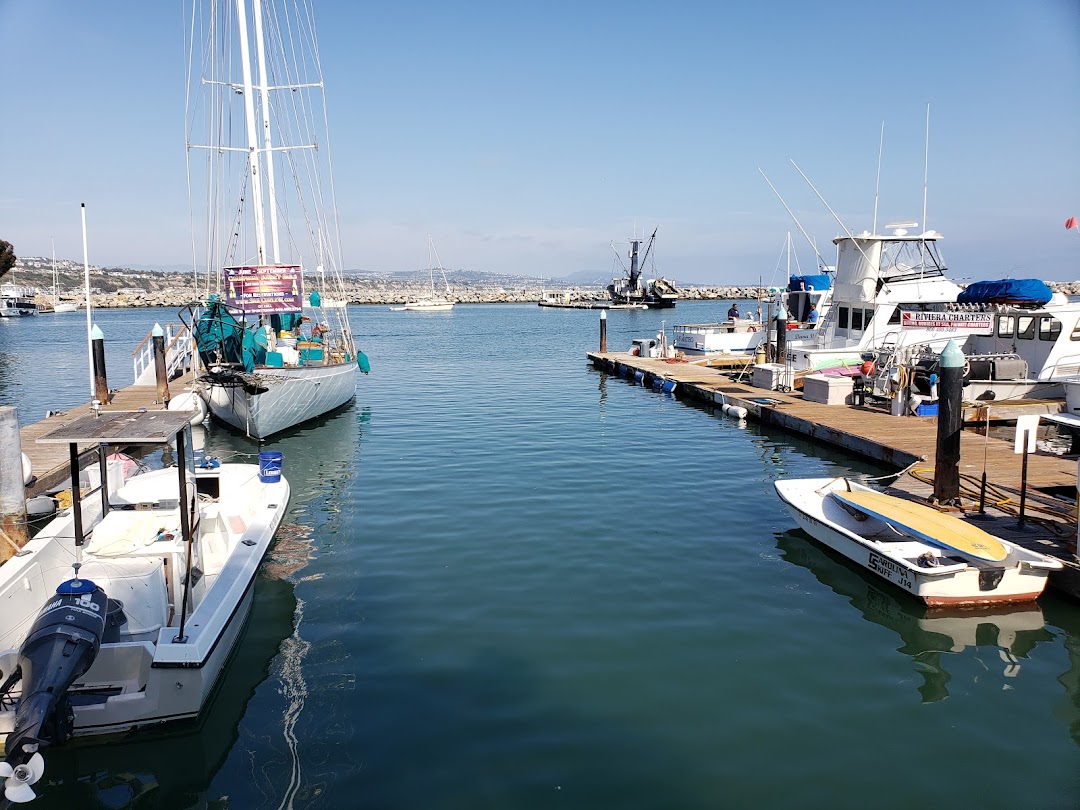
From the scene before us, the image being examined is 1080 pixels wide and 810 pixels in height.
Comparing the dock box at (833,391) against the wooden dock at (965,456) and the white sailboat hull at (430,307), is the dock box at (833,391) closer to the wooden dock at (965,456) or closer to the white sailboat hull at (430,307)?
the wooden dock at (965,456)

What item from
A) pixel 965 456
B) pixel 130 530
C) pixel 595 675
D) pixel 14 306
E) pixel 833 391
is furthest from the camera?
pixel 14 306

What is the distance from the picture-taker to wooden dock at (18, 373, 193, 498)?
511 inches

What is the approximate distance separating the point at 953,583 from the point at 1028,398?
1206 cm

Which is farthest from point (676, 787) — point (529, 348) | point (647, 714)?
point (529, 348)

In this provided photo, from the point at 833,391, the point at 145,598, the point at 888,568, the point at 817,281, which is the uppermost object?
the point at 817,281

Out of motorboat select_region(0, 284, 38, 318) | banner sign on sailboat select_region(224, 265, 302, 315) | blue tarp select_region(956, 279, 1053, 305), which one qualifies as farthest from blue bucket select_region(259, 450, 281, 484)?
motorboat select_region(0, 284, 38, 318)

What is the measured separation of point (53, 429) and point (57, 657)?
41.3ft

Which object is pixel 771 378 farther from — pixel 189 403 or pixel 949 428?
pixel 189 403

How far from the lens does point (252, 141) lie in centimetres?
2522

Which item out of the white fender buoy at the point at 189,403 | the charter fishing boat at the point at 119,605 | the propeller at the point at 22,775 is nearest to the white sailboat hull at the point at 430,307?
the white fender buoy at the point at 189,403

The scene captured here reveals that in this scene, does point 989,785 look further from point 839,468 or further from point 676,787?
point 839,468

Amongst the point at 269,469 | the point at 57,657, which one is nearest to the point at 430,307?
the point at 269,469

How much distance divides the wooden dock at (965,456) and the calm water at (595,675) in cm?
127

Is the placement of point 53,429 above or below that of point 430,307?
below
